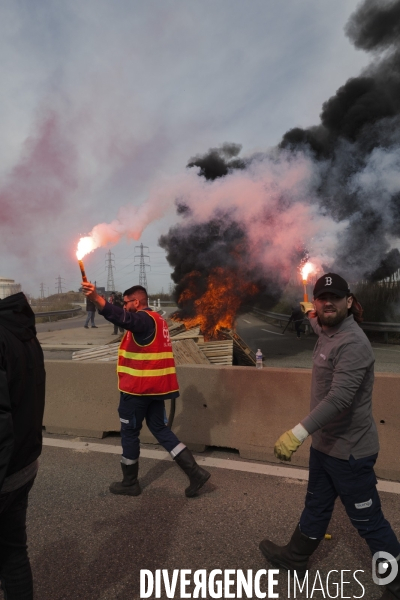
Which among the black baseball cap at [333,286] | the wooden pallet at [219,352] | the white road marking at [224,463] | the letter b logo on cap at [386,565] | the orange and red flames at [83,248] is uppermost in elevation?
the orange and red flames at [83,248]

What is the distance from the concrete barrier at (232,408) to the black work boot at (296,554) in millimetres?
1584

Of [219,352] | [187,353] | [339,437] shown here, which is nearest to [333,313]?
[339,437]

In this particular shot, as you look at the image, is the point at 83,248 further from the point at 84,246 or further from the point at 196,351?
the point at 196,351

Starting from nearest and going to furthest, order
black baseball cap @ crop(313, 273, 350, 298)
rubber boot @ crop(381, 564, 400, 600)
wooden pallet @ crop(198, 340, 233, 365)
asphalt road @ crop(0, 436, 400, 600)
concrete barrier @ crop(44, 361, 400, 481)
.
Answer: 1. rubber boot @ crop(381, 564, 400, 600)
2. black baseball cap @ crop(313, 273, 350, 298)
3. asphalt road @ crop(0, 436, 400, 600)
4. concrete barrier @ crop(44, 361, 400, 481)
5. wooden pallet @ crop(198, 340, 233, 365)

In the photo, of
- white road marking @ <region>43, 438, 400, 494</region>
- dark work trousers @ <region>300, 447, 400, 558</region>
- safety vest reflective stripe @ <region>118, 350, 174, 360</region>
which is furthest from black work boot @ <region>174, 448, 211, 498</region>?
dark work trousers @ <region>300, 447, 400, 558</region>

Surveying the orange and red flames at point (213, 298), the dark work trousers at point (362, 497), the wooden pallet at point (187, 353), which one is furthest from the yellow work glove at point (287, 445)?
the orange and red flames at point (213, 298)

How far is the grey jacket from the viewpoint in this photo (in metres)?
2.26

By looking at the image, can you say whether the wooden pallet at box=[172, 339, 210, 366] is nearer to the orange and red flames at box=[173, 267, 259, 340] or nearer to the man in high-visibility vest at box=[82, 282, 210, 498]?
the man in high-visibility vest at box=[82, 282, 210, 498]

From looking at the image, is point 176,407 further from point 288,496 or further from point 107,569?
point 107,569

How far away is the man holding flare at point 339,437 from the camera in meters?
2.27

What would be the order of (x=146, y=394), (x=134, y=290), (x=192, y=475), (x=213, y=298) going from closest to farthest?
1. (x=192, y=475)
2. (x=146, y=394)
3. (x=134, y=290)
4. (x=213, y=298)

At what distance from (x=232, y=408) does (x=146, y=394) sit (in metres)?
1.17

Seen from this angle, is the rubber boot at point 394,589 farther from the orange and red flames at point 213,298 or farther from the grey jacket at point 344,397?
the orange and red flames at point 213,298

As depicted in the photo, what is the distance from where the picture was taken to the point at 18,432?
75.7 inches
